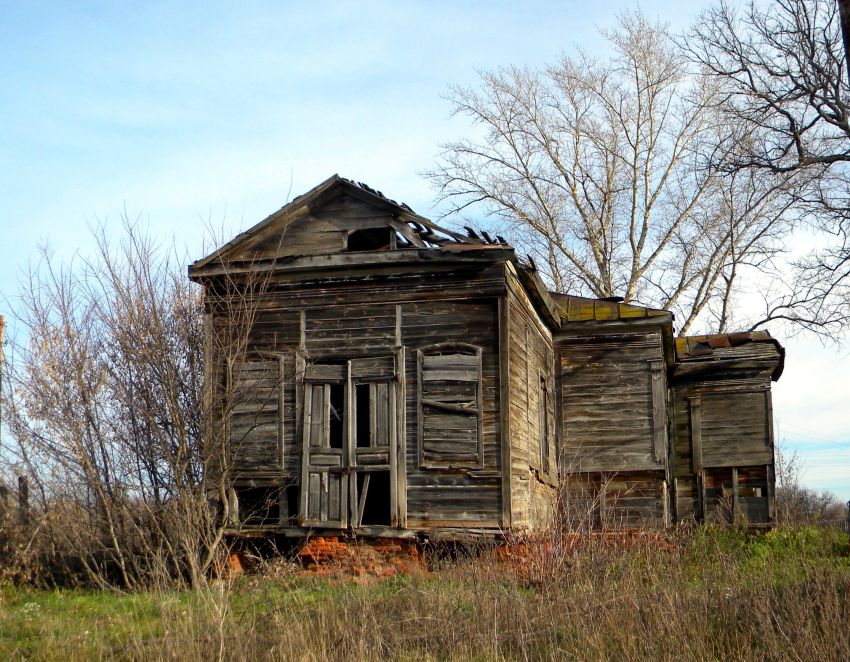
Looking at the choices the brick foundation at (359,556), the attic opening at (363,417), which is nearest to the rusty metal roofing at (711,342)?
the attic opening at (363,417)

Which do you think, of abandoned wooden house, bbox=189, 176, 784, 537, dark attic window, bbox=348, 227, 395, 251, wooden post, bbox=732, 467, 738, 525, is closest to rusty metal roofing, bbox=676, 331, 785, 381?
wooden post, bbox=732, 467, 738, 525

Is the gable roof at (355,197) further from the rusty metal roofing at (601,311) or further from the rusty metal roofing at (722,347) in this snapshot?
the rusty metal roofing at (722,347)

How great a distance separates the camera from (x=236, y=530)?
13.1m

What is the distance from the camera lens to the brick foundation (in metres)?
12.6

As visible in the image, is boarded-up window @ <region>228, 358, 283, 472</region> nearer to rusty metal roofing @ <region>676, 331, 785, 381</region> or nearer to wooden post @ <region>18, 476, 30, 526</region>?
wooden post @ <region>18, 476, 30, 526</region>

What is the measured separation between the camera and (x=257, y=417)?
1355 cm

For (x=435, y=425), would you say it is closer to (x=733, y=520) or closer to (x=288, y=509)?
(x=288, y=509)

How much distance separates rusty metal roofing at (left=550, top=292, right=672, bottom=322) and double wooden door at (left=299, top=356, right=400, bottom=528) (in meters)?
5.83

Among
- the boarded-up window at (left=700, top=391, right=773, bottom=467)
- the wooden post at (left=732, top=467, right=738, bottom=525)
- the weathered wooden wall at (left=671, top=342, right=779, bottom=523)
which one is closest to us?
the wooden post at (left=732, top=467, right=738, bottom=525)

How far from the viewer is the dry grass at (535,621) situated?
22.8ft

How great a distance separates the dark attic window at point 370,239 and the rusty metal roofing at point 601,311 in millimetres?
4267

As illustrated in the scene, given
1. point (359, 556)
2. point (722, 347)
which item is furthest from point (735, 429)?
point (359, 556)

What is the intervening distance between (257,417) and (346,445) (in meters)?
1.42

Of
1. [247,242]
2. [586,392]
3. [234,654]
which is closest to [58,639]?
[234,654]
